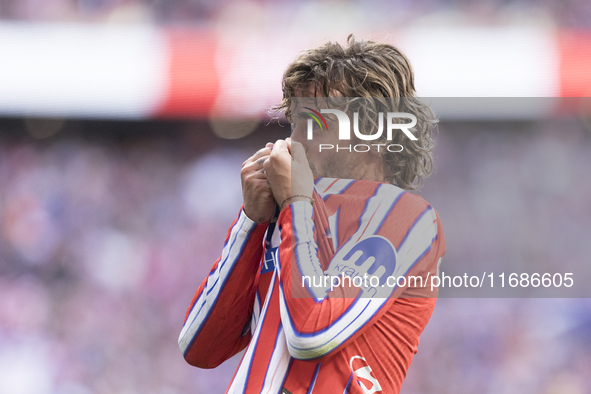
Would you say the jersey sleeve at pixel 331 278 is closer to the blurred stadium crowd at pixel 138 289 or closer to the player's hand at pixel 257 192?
the player's hand at pixel 257 192

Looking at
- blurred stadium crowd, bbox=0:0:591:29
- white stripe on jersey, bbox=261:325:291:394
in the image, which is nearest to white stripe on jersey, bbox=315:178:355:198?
white stripe on jersey, bbox=261:325:291:394

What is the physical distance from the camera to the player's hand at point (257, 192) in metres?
0.99

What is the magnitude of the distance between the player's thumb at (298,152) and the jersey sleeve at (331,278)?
10 centimetres

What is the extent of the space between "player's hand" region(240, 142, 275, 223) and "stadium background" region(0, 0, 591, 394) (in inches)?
93.3

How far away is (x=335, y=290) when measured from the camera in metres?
0.85

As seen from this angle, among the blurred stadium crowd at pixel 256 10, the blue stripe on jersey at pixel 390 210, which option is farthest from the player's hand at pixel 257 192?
the blurred stadium crowd at pixel 256 10

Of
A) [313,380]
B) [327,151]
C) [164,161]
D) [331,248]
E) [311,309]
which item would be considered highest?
[164,161]

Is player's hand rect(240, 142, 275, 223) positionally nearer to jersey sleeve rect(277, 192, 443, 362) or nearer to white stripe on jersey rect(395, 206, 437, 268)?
jersey sleeve rect(277, 192, 443, 362)

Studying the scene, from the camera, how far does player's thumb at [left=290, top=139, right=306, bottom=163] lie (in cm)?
96

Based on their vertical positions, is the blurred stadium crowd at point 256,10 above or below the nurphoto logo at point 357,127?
above

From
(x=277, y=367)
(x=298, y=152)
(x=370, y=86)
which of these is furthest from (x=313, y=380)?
(x=370, y=86)

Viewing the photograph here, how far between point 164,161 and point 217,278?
3.10 metres

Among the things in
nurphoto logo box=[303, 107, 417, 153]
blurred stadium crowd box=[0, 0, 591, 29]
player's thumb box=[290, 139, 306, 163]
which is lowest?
player's thumb box=[290, 139, 306, 163]

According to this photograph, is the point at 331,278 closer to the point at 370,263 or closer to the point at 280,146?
the point at 370,263
